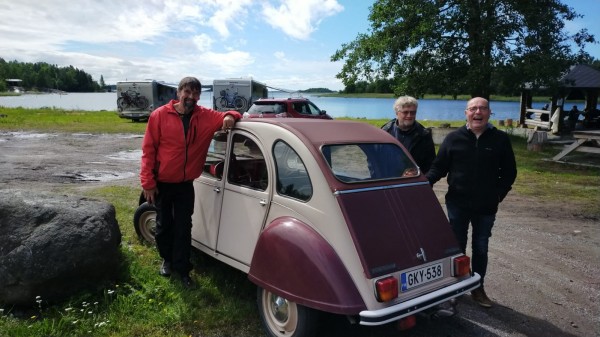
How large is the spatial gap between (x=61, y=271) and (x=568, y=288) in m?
4.99

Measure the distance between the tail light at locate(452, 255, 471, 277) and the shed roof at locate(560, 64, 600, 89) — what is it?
61.8 feet

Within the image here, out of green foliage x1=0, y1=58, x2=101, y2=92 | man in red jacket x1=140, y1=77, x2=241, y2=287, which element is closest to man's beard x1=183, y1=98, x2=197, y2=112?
man in red jacket x1=140, y1=77, x2=241, y2=287

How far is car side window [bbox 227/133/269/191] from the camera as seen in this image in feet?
12.2

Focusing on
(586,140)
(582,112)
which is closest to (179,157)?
(586,140)

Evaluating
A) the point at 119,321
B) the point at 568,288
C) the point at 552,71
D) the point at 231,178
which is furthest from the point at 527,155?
the point at 119,321

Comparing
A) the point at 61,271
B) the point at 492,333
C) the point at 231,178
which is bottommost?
the point at 492,333

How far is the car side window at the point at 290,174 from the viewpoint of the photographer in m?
3.32

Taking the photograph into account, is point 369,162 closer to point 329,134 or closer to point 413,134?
point 329,134

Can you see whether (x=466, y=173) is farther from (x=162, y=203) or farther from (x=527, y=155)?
(x=527, y=155)

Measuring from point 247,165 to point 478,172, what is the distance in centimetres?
212

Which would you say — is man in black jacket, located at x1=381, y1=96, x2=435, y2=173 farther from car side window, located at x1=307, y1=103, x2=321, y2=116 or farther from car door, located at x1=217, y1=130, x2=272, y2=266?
car side window, located at x1=307, y1=103, x2=321, y2=116

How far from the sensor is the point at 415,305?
9.64 ft

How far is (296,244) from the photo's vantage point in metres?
3.05

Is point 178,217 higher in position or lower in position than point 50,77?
lower
